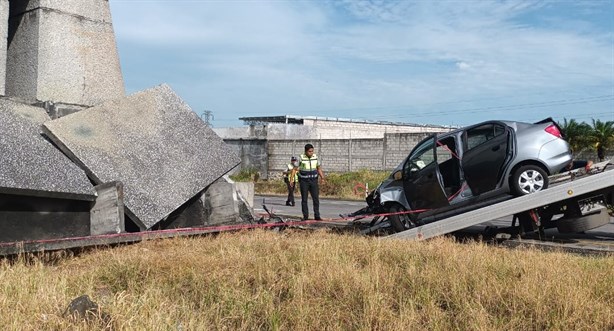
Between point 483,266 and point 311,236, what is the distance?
349 cm

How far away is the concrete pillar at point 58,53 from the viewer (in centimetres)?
962

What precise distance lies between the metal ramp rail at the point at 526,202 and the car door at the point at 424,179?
1.80ft

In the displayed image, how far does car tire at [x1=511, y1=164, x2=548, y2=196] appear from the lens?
28.4 ft

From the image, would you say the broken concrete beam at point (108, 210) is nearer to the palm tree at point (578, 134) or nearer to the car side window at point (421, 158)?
the car side window at point (421, 158)

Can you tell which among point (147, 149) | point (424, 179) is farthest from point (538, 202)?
point (147, 149)

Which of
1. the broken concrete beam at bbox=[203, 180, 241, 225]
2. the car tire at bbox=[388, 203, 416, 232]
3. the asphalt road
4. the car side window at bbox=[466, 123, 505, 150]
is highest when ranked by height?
the car side window at bbox=[466, 123, 505, 150]

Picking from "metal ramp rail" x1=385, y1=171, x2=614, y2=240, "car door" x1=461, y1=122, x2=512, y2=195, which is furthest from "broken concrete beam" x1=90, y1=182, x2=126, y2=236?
"car door" x1=461, y1=122, x2=512, y2=195

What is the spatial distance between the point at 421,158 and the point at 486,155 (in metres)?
1.17

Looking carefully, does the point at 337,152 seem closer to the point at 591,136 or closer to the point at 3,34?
the point at 591,136

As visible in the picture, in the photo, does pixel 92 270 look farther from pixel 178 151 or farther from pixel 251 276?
pixel 178 151

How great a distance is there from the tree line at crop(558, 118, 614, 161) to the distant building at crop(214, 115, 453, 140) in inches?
492

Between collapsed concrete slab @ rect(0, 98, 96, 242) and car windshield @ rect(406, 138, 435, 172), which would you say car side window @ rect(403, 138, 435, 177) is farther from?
collapsed concrete slab @ rect(0, 98, 96, 242)

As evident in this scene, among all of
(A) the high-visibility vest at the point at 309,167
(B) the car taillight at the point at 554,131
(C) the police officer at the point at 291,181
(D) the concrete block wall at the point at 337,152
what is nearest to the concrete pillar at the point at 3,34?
(A) the high-visibility vest at the point at 309,167

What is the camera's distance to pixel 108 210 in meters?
7.95
